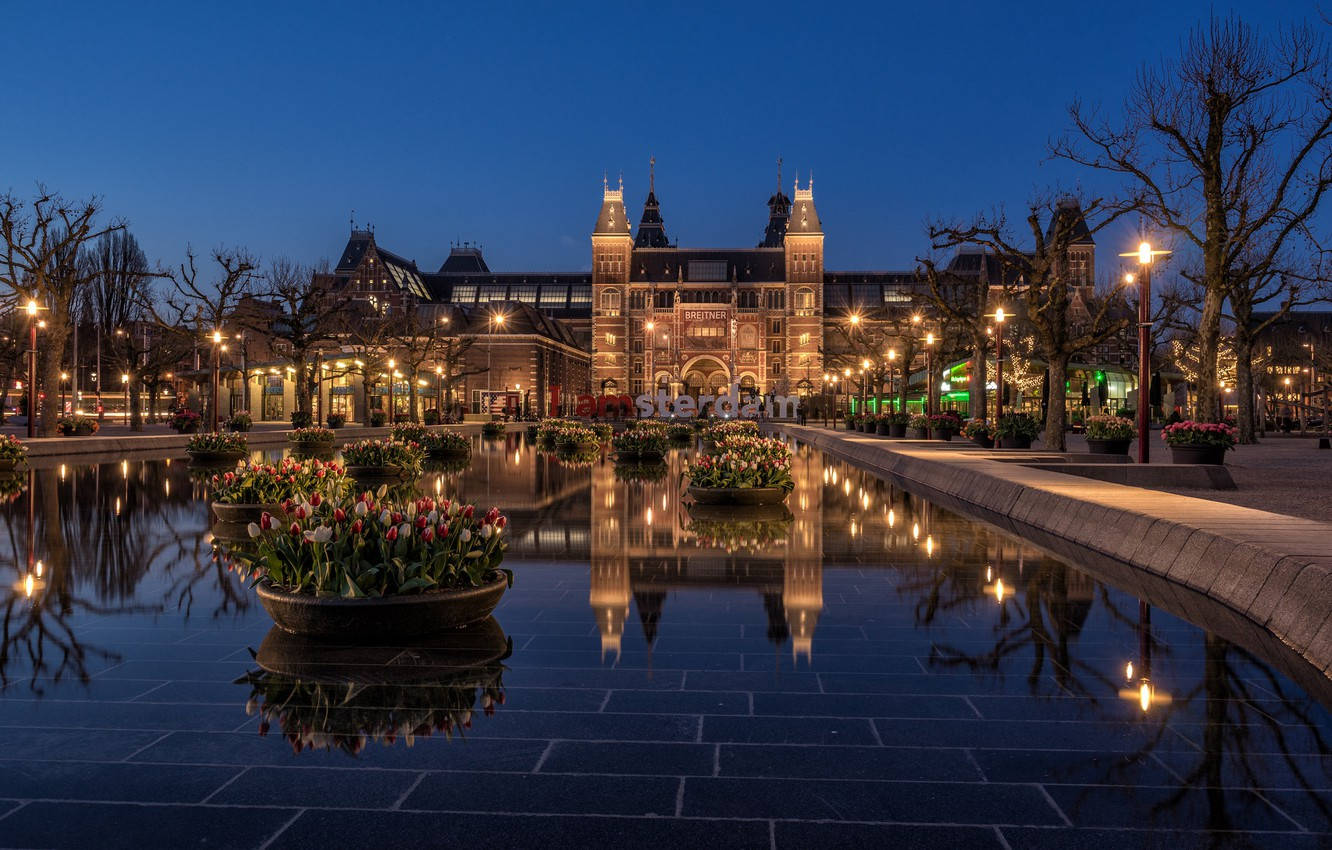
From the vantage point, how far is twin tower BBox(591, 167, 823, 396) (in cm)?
11469

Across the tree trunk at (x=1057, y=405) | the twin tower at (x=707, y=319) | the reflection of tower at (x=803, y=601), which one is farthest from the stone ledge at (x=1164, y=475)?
the twin tower at (x=707, y=319)

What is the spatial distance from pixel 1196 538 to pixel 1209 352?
20.0 metres

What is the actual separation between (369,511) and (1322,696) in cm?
581

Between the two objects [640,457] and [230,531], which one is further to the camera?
[640,457]

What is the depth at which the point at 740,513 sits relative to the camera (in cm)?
1409

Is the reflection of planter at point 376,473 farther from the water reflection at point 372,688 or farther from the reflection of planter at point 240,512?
the water reflection at point 372,688

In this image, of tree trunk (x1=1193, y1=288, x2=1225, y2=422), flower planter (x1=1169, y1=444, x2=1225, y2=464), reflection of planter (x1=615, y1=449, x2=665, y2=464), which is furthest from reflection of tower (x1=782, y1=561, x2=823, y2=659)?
tree trunk (x1=1193, y1=288, x2=1225, y2=422)

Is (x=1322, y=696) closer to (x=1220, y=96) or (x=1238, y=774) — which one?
(x=1238, y=774)

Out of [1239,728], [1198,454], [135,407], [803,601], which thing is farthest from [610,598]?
[135,407]

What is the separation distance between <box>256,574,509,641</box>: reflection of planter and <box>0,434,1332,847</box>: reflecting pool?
14 centimetres

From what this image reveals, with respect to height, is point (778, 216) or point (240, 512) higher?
point (778, 216)

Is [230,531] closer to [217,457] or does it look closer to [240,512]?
[240,512]

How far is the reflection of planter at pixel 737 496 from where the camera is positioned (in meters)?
14.8

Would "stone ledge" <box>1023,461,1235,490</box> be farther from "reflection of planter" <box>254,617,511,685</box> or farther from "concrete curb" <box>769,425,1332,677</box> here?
"reflection of planter" <box>254,617,511,685</box>
